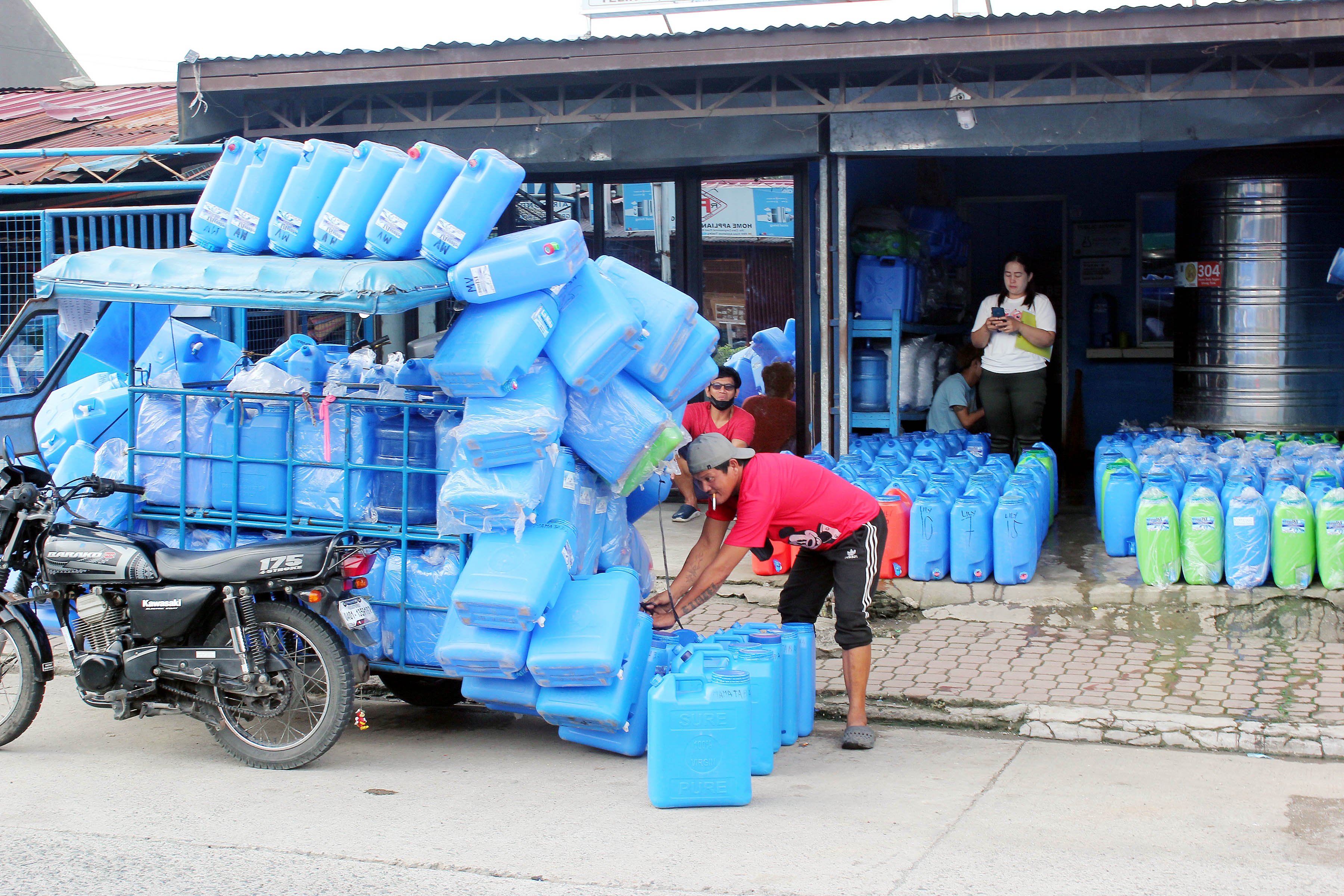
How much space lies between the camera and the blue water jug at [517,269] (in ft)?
16.4

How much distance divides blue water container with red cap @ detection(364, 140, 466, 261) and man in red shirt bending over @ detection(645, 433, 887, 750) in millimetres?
1499

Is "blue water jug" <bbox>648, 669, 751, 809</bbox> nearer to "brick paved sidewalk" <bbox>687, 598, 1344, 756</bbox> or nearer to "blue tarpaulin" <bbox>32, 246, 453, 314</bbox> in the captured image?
"brick paved sidewalk" <bbox>687, 598, 1344, 756</bbox>

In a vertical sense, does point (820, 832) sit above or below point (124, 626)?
below

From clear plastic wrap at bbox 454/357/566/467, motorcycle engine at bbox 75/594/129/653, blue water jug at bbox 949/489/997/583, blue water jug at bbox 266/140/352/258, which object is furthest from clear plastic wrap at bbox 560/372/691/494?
blue water jug at bbox 949/489/997/583

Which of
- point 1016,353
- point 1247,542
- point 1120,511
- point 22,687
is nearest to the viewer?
point 22,687

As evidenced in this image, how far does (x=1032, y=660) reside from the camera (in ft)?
21.7

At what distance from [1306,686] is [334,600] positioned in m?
4.57

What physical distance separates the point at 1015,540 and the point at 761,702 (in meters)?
2.94

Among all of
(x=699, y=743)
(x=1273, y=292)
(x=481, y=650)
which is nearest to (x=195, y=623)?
(x=481, y=650)

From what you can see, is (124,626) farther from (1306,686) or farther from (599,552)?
(1306,686)

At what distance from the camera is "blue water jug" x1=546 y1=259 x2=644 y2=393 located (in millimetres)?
5141

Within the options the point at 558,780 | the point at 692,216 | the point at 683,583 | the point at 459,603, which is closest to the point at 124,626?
the point at 459,603

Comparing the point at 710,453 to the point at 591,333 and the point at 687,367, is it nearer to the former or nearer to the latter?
the point at 687,367

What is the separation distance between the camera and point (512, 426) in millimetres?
4957
